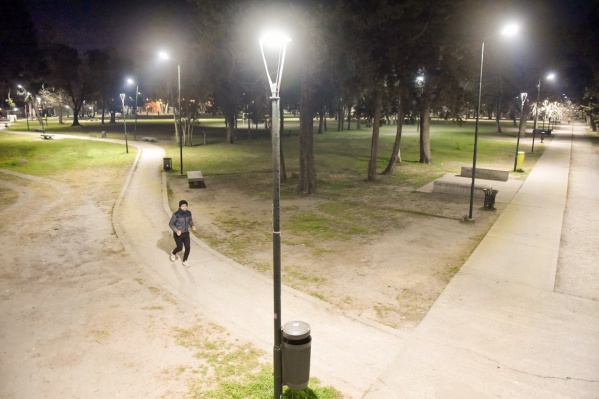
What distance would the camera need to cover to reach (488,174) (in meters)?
21.9

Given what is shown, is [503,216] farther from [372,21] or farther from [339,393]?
[339,393]

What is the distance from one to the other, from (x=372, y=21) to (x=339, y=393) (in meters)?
15.9

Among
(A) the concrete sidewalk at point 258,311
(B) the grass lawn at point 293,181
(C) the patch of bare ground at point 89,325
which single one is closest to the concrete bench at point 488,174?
(B) the grass lawn at point 293,181

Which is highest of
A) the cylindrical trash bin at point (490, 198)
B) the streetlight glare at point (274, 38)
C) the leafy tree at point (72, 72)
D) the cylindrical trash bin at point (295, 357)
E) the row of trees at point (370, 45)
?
the leafy tree at point (72, 72)

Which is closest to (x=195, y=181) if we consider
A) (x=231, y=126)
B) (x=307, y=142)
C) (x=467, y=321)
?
(x=307, y=142)

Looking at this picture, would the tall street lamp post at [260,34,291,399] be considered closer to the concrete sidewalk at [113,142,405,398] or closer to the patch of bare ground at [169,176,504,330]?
the concrete sidewalk at [113,142,405,398]

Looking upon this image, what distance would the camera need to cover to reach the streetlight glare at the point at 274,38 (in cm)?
508

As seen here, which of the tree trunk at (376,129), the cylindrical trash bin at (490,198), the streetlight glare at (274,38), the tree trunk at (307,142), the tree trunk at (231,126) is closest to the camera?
the streetlight glare at (274,38)

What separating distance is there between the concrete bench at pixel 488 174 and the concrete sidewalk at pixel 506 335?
9804 millimetres

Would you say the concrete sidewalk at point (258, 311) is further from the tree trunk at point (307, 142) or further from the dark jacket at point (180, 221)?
the tree trunk at point (307, 142)

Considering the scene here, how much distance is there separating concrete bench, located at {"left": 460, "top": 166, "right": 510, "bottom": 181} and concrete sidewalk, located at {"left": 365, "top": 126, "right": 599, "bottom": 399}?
9.80 m

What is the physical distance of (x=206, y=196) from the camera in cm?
1839

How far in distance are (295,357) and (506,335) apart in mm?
4051

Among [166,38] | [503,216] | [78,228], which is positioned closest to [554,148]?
[503,216]
